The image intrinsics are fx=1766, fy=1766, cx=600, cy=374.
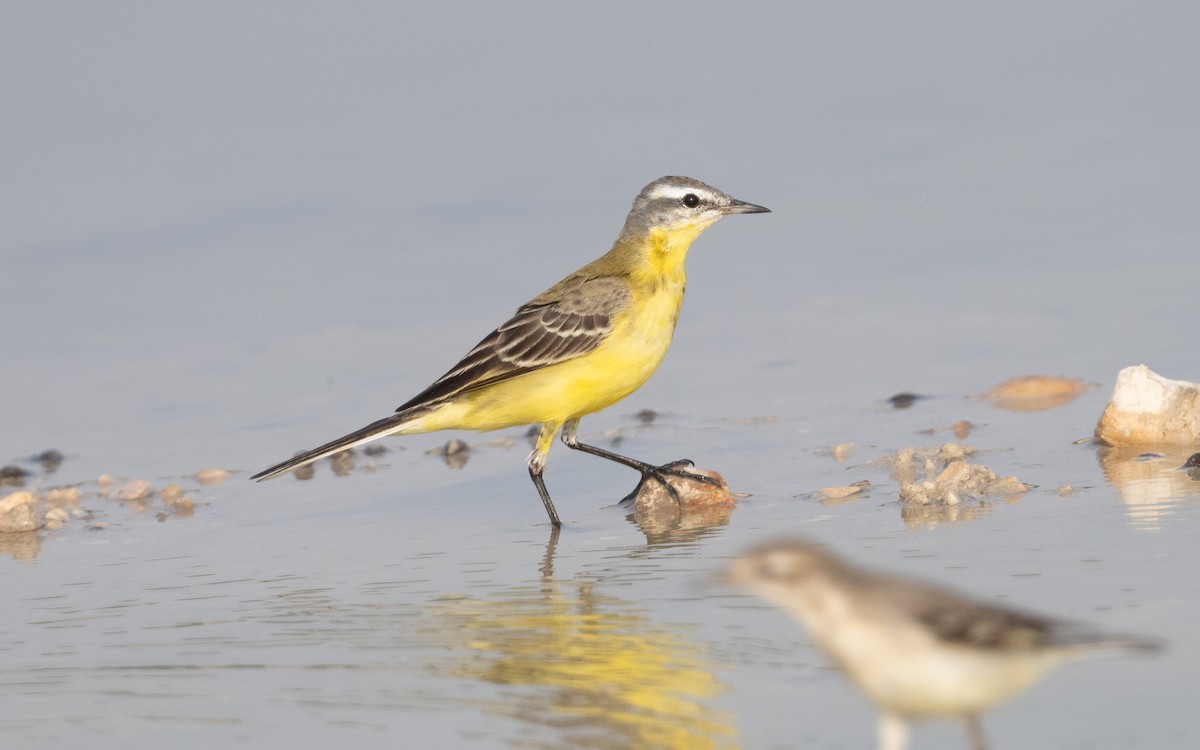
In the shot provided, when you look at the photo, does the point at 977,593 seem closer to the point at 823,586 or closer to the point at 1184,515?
the point at 1184,515

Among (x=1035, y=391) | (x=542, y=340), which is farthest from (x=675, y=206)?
(x=1035, y=391)

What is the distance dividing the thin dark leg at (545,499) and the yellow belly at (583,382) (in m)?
0.42

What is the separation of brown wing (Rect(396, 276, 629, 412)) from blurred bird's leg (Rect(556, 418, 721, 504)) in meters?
0.71

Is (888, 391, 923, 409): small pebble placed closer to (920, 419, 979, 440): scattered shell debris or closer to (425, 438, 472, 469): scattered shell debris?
(920, 419, 979, 440): scattered shell debris

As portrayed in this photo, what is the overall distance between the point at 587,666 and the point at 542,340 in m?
4.25

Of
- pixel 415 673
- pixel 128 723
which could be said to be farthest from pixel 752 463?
pixel 128 723

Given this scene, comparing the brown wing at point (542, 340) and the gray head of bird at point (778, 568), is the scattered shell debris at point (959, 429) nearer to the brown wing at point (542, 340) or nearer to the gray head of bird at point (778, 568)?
the brown wing at point (542, 340)

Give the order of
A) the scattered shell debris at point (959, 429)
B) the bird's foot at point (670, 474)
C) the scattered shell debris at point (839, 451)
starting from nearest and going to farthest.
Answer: the bird's foot at point (670, 474) → the scattered shell debris at point (839, 451) → the scattered shell debris at point (959, 429)

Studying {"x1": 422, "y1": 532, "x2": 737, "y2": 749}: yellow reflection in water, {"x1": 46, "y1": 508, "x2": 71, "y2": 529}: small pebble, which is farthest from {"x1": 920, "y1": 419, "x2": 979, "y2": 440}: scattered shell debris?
{"x1": 46, "y1": 508, "x2": 71, "y2": 529}: small pebble

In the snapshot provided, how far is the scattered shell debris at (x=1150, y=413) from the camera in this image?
9.73 m

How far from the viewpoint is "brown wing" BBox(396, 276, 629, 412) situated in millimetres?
10281

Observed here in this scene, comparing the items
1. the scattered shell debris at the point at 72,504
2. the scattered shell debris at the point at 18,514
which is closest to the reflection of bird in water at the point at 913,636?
the scattered shell debris at the point at 72,504

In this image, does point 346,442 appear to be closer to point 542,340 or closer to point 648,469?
point 542,340

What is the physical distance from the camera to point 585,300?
1048cm
